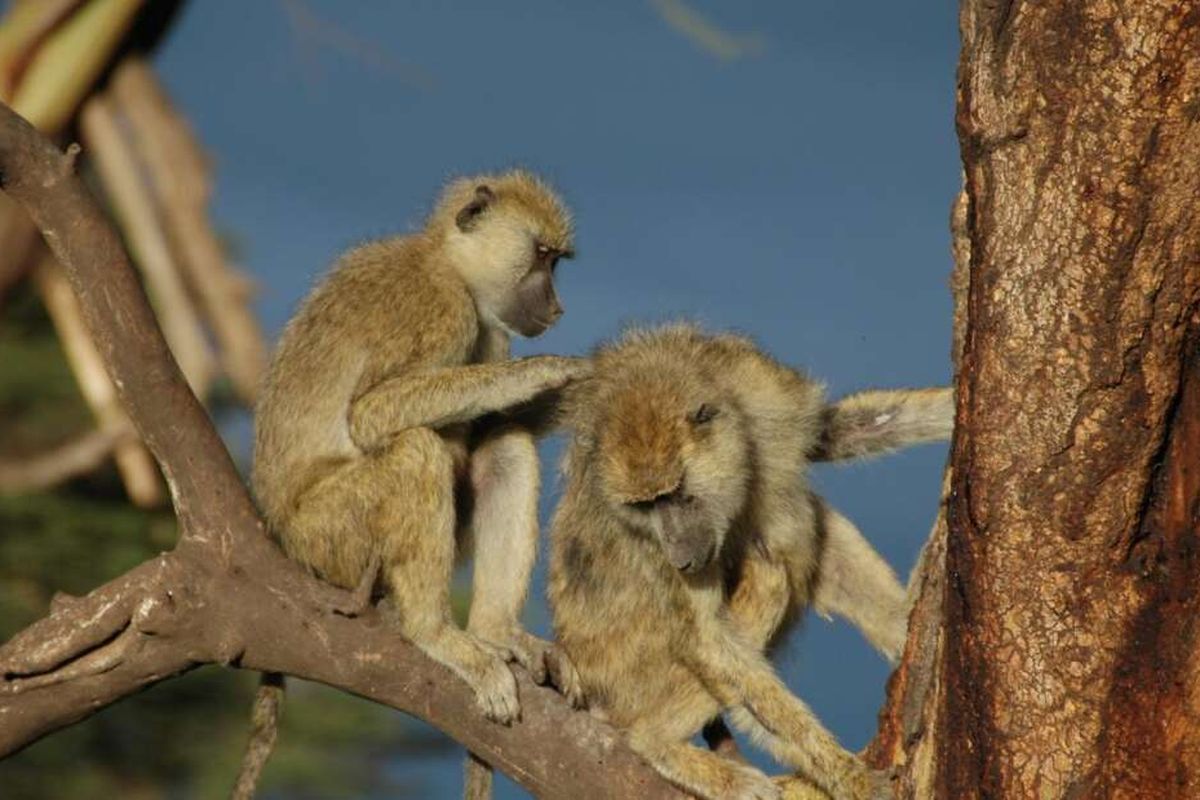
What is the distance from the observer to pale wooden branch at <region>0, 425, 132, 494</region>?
407 inches

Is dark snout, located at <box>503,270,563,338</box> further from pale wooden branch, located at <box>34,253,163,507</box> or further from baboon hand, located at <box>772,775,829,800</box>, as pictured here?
pale wooden branch, located at <box>34,253,163,507</box>

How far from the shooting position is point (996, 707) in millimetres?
3434

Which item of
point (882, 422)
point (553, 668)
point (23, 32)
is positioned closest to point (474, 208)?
point (882, 422)

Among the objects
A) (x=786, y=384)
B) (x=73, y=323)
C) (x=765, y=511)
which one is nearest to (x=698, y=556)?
(x=765, y=511)

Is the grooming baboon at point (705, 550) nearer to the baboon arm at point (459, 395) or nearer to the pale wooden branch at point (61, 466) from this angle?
the baboon arm at point (459, 395)

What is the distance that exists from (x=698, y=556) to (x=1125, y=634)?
1.03 m

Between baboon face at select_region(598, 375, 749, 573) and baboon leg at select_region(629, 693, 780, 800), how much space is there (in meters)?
0.33

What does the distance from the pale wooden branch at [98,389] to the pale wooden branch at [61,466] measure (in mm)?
61

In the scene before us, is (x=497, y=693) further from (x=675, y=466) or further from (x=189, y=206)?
(x=189, y=206)

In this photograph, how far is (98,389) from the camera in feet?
32.9

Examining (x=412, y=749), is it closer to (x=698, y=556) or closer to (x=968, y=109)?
(x=698, y=556)

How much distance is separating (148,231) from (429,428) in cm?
562

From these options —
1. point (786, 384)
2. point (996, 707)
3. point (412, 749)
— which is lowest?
point (996, 707)

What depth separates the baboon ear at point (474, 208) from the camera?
17.4 feet
